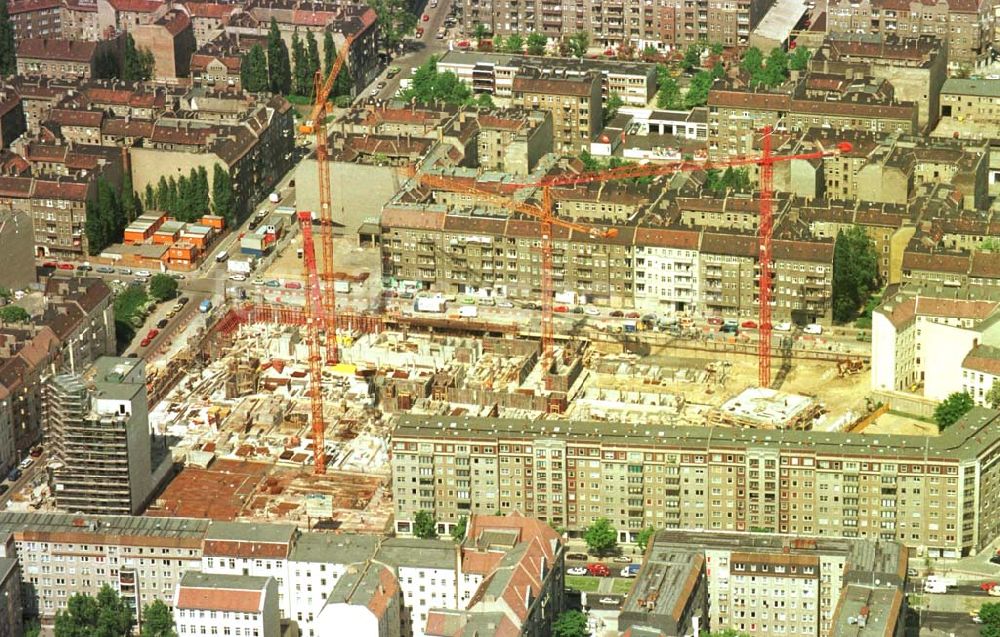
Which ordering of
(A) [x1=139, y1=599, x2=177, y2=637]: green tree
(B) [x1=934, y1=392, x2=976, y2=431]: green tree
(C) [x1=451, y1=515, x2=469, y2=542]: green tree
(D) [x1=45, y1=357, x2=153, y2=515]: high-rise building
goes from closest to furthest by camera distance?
(A) [x1=139, y1=599, x2=177, y2=637]: green tree, (C) [x1=451, y1=515, x2=469, y2=542]: green tree, (D) [x1=45, y1=357, x2=153, y2=515]: high-rise building, (B) [x1=934, y1=392, x2=976, y2=431]: green tree

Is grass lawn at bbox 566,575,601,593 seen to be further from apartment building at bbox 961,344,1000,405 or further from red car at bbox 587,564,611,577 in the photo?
apartment building at bbox 961,344,1000,405

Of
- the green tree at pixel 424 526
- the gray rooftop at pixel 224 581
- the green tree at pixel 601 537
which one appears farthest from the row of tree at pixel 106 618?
the green tree at pixel 601 537

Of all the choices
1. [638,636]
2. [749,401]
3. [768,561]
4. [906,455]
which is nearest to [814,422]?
[749,401]

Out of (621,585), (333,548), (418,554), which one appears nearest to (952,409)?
(621,585)

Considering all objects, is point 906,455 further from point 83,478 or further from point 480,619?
point 83,478

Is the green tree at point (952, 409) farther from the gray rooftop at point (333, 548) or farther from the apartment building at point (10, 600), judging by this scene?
the apartment building at point (10, 600)

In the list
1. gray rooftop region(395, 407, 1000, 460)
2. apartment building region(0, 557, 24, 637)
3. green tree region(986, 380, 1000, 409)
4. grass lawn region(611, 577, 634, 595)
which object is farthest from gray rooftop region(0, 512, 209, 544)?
green tree region(986, 380, 1000, 409)
